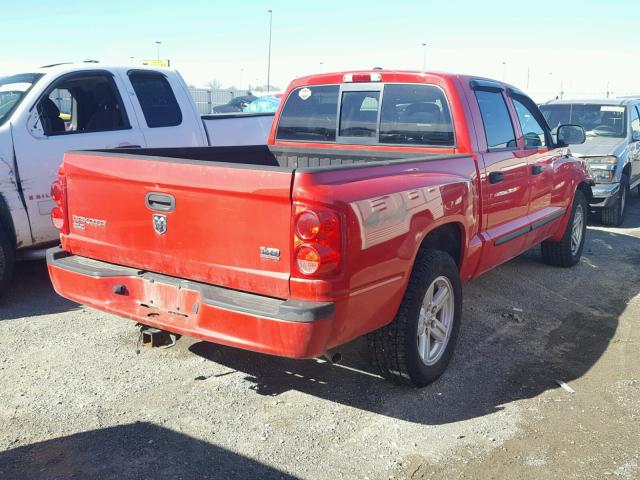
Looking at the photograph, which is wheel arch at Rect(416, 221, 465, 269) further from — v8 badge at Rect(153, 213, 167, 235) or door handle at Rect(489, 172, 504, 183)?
v8 badge at Rect(153, 213, 167, 235)

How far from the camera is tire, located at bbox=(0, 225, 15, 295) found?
210 inches

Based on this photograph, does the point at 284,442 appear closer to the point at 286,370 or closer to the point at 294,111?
the point at 286,370

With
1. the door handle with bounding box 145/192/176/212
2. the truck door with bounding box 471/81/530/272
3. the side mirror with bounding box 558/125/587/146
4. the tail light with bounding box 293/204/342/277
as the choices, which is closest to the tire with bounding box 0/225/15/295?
the door handle with bounding box 145/192/176/212

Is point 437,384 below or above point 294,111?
below

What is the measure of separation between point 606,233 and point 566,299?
3719 mm

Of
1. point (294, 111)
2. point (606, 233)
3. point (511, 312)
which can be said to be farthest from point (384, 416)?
point (606, 233)

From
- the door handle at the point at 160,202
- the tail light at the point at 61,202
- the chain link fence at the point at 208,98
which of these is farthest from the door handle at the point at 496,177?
the chain link fence at the point at 208,98

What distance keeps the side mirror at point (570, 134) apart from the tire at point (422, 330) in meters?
2.75

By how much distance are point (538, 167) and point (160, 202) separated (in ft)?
11.5

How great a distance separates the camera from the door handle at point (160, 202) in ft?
10.9

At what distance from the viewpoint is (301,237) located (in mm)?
2947

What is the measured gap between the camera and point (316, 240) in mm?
2932

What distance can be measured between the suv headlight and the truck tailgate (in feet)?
24.4

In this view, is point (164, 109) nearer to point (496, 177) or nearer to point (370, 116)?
point (370, 116)
